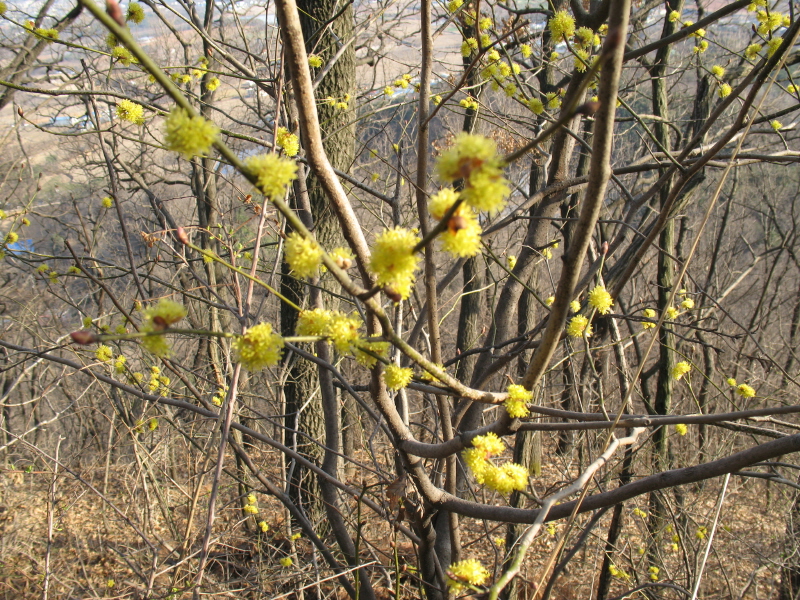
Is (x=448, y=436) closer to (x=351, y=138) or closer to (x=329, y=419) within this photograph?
(x=329, y=419)

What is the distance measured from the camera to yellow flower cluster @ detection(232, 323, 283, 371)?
3.69 feet

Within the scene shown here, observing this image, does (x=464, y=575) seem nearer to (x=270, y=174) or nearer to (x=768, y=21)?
(x=270, y=174)

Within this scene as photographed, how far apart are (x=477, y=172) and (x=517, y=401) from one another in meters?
0.86

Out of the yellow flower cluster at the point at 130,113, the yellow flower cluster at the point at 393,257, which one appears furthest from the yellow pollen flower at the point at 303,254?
the yellow flower cluster at the point at 130,113

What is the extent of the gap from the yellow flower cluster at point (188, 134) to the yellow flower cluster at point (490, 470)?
3.51 ft

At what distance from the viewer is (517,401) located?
1.47m

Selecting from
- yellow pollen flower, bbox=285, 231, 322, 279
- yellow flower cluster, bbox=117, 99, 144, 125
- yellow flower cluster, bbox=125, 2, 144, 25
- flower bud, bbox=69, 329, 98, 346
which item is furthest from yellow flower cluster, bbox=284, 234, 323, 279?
yellow flower cluster, bbox=125, 2, 144, 25

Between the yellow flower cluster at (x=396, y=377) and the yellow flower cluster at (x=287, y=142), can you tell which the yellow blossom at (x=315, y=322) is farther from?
the yellow flower cluster at (x=287, y=142)

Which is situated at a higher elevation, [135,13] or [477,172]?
[135,13]

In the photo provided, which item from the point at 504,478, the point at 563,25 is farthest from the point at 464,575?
the point at 563,25

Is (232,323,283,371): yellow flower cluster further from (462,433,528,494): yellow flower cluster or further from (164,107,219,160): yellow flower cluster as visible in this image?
(462,433,528,494): yellow flower cluster

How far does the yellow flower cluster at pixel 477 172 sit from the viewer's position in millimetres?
827

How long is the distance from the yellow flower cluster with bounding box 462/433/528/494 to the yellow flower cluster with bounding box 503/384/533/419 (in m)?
0.10

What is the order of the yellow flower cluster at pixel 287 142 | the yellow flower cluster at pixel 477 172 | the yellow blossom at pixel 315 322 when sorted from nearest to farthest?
the yellow flower cluster at pixel 477 172 → the yellow blossom at pixel 315 322 → the yellow flower cluster at pixel 287 142
